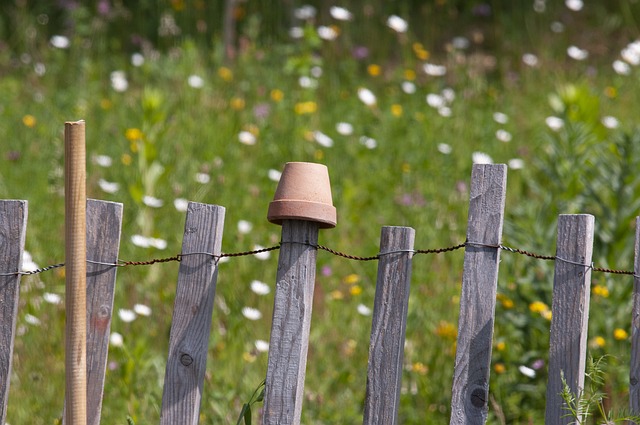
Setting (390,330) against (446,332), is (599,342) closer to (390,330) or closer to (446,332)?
(446,332)

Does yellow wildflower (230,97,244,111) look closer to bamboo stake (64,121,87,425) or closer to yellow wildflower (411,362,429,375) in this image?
yellow wildflower (411,362,429,375)

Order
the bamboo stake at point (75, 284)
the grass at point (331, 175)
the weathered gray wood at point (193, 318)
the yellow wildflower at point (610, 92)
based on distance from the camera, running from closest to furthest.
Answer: the bamboo stake at point (75, 284), the weathered gray wood at point (193, 318), the grass at point (331, 175), the yellow wildflower at point (610, 92)

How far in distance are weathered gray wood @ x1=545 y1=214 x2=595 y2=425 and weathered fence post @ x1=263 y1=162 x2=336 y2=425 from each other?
57 cm

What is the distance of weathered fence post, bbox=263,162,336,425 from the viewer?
85.4 inches

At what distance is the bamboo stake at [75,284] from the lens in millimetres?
2086

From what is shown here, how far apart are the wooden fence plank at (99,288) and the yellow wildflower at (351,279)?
1.93 metres

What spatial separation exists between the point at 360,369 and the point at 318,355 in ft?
0.65

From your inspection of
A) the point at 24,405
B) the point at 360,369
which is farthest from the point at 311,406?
the point at 24,405

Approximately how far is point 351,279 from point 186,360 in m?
1.92

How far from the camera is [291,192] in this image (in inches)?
86.4

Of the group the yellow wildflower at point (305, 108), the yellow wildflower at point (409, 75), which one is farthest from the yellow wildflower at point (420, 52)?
the yellow wildflower at point (305, 108)

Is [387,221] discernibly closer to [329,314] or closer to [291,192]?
[329,314]

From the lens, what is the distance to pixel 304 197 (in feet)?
7.15

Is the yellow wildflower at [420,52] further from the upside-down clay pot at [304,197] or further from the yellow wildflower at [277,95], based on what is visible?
the upside-down clay pot at [304,197]
